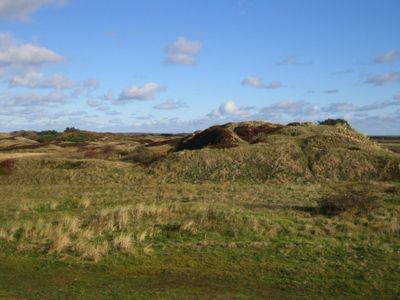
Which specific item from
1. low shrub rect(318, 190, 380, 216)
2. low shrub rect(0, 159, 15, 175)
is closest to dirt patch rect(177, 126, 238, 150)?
low shrub rect(0, 159, 15, 175)

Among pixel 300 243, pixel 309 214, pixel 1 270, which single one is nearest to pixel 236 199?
pixel 309 214

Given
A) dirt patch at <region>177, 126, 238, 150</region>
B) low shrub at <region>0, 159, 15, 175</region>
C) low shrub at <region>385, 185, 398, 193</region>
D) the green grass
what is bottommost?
the green grass

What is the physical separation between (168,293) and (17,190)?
25.4 meters

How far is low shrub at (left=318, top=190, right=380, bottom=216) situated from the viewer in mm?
21000

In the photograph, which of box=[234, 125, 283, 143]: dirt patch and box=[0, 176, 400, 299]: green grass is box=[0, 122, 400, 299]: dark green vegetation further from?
box=[234, 125, 283, 143]: dirt patch

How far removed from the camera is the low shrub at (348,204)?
21000 mm

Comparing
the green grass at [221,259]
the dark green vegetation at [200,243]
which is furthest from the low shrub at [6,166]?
the green grass at [221,259]

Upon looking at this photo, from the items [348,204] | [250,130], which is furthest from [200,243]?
[250,130]

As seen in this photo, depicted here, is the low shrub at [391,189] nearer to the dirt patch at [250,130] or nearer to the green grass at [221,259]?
the green grass at [221,259]

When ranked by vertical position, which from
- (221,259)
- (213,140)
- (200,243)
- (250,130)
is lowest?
(221,259)

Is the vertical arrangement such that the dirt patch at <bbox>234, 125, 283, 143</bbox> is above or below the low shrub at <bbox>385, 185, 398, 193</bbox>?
above

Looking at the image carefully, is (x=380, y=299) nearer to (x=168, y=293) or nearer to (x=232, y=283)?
(x=232, y=283)

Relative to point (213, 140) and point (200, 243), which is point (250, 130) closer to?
point (213, 140)

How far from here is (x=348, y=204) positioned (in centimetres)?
2119
